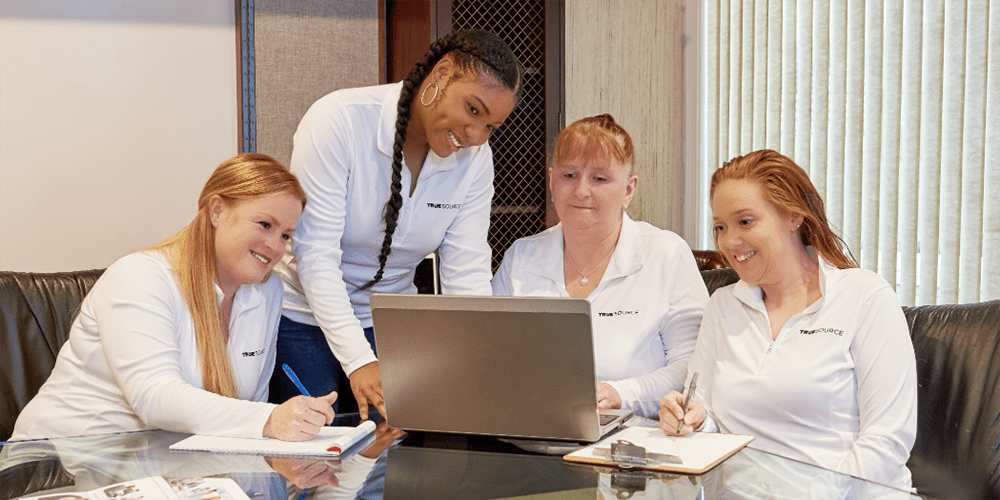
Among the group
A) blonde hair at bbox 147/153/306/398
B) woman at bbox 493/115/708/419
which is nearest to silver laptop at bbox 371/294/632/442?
blonde hair at bbox 147/153/306/398

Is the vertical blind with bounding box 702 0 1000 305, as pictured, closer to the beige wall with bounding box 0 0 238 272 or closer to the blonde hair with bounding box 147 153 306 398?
the blonde hair with bounding box 147 153 306 398

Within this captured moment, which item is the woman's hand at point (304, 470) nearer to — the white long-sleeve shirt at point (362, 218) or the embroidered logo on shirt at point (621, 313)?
the white long-sleeve shirt at point (362, 218)

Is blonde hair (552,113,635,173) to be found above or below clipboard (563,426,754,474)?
above

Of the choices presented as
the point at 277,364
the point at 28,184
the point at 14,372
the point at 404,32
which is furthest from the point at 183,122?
the point at 277,364

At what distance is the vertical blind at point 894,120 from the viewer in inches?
104

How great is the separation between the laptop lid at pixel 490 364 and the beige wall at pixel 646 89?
240cm

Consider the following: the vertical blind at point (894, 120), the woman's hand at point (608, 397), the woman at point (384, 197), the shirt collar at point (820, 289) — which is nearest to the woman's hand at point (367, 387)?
the woman at point (384, 197)

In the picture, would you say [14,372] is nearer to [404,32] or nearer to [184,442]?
[184,442]

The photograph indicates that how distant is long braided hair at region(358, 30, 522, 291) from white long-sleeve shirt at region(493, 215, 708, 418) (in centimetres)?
46

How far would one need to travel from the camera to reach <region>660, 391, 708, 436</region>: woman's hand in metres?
1.46

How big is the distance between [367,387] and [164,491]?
66 centimetres

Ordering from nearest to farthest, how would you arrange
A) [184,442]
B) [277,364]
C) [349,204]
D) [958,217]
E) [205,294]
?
[184,442] < [205,294] < [349,204] < [277,364] < [958,217]

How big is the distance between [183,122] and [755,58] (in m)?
2.45

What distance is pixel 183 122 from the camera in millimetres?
3143
